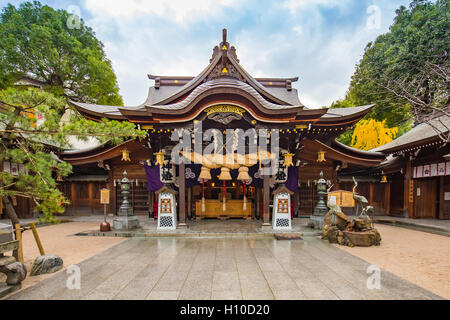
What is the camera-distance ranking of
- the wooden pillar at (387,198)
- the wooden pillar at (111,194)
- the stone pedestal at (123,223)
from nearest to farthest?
the stone pedestal at (123,223)
the wooden pillar at (111,194)
the wooden pillar at (387,198)

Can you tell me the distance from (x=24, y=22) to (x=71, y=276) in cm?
2305

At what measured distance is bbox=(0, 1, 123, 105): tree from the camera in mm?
15414

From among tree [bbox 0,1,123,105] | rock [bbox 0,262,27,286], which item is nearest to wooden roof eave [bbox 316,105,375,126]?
rock [bbox 0,262,27,286]

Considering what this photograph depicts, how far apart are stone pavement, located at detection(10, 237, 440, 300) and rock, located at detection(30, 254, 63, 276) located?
25 centimetres

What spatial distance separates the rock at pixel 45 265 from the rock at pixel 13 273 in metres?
0.65

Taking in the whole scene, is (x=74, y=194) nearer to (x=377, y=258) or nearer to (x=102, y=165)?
(x=102, y=165)

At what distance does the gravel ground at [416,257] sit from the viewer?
4.06m

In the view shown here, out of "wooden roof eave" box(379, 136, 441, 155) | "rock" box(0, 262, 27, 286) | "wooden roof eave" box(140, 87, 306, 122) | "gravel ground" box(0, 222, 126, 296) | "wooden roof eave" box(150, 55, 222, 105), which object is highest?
"wooden roof eave" box(150, 55, 222, 105)

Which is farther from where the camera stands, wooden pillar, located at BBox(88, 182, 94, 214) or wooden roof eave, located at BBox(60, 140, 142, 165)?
wooden pillar, located at BBox(88, 182, 94, 214)

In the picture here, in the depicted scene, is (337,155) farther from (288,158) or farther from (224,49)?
(224,49)

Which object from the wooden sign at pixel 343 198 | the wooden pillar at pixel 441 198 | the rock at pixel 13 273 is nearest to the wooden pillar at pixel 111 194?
the rock at pixel 13 273

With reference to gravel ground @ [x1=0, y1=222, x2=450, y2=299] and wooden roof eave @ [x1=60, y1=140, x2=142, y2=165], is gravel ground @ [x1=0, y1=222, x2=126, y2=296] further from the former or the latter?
wooden roof eave @ [x1=60, y1=140, x2=142, y2=165]

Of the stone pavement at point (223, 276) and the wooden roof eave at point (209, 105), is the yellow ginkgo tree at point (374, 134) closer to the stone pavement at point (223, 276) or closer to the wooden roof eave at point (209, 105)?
the wooden roof eave at point (209, 105)

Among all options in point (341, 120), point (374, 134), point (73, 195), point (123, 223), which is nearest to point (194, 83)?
point (123, 223)
